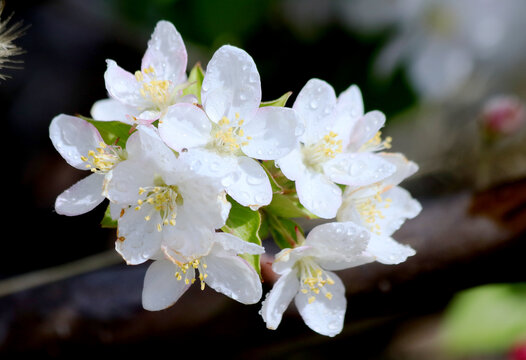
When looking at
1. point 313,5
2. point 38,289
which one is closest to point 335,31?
point 313,5

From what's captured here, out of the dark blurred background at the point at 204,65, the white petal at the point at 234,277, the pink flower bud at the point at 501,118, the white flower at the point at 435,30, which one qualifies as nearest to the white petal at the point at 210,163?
the white petal at the point at 234,277

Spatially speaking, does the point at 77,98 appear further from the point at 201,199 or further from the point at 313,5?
the point at 201,199

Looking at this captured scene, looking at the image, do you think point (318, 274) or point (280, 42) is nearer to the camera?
point (318, 274)

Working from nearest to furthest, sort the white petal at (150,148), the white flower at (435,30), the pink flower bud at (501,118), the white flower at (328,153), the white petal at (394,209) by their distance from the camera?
the white petal at (150,148) < the white flower at (328,153) < the white petal at (394,209) < the pink flower bud at (501,118) < the white flower at (435,30)

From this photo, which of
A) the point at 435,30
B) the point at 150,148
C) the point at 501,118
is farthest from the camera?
the point at 435,30

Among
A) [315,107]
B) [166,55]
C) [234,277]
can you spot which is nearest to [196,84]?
[166,55]

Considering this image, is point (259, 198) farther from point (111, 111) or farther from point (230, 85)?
point (111, 111)

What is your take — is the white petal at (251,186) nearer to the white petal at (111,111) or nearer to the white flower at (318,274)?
the white flower at (318,274)
